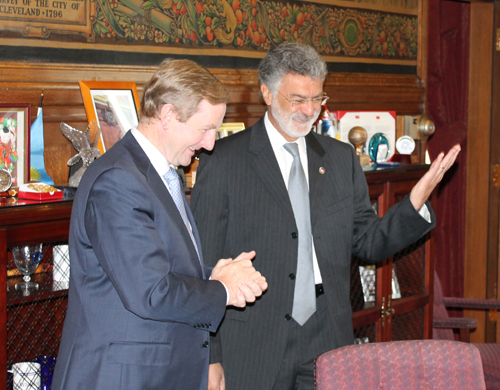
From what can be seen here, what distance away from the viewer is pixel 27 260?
229cm

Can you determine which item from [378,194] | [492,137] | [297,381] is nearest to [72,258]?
[297,381]

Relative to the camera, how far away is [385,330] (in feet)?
11.5

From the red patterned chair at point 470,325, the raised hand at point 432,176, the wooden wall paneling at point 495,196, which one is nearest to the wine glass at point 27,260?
the raised hand at point 432,176

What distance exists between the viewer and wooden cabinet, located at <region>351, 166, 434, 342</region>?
3363 mm

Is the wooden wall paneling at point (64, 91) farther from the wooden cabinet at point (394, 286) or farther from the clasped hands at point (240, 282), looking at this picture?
the clasped hands at point (240, 282)

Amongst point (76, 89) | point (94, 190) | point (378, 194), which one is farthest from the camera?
point (378, 194)

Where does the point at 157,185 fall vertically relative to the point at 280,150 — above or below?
below

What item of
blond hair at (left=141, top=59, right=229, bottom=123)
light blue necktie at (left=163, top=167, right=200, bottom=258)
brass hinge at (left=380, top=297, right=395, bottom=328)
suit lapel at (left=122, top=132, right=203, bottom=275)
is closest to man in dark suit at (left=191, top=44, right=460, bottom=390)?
light blue necktie at (left=163, top=167, right=200, bottom=258)

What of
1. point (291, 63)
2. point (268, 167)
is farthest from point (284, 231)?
point (291, 63)

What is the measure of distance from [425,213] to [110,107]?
1.43m

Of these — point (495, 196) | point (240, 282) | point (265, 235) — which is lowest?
point (240, 282)

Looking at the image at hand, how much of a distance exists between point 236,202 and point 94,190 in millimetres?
810

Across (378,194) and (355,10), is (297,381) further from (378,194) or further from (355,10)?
(355,10)

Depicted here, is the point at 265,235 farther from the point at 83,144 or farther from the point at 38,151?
the point at 38,151
